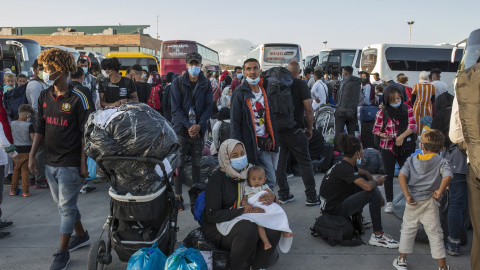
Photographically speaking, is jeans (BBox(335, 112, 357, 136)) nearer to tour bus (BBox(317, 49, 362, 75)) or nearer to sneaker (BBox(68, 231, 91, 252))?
sneaker (BBox(68, 231, 91, 252))

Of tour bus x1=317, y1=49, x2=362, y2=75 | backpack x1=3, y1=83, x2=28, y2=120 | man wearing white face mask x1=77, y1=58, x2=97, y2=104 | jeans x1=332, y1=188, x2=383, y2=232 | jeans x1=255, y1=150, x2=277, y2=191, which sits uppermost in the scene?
tour bus x1=317, y1=49, x2=362, y2=75

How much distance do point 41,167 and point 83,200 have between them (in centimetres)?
134

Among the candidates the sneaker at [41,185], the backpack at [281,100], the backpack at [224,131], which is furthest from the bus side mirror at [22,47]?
the backpack at [281,100]

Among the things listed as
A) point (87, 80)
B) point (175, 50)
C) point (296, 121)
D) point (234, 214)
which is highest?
point (175, 50)

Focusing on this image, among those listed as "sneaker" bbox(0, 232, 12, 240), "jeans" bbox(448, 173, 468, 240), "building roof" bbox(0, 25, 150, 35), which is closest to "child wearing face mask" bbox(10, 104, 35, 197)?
"sneaker" bbox(0, 232, 12, 240)

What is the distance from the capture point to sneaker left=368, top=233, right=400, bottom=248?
430 cm

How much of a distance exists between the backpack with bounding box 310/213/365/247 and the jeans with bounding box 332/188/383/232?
0.31ft

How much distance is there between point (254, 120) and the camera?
500 cm

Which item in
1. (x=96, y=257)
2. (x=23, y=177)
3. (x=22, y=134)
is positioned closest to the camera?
(x=96, y=257)

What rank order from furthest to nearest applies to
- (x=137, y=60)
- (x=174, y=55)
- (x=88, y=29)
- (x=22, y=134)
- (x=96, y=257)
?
1. (x=88, y=29)
2. (x=137, y=60)
3. (x=174, y=55)
4. (x=22, y=134)
5. (x=96, y=257)

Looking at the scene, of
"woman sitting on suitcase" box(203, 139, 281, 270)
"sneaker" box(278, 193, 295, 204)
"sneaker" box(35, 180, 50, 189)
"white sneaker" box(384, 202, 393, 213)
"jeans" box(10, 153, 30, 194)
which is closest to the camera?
"woman sitting on suitcase" box(203, 139, 281, 270)

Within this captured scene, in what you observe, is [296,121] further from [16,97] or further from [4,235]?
[16,97]

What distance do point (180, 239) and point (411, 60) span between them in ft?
58.0

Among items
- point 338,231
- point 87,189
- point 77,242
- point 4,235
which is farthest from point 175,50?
point 338,231
